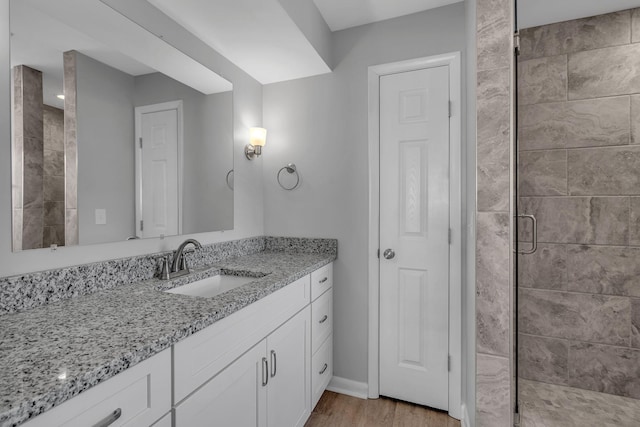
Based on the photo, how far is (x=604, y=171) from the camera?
1.97 meters

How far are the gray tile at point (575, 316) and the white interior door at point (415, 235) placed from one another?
2.49ft

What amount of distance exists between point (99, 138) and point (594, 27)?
295 centimetres

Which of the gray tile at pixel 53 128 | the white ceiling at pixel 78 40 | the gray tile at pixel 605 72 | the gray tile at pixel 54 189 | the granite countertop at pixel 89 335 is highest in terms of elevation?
the gray tile at pixel 605 72

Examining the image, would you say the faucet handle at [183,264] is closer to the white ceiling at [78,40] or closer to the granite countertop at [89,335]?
the granite countertop at [89,335]

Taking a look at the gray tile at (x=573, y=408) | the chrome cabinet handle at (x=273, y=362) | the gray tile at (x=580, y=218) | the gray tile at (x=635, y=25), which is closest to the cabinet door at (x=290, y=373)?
the chrome cabinet handle at (x=273, y=362)

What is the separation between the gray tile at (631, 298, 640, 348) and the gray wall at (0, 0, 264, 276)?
8.21 ft

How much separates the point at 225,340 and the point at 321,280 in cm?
94

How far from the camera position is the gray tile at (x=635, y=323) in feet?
6.24

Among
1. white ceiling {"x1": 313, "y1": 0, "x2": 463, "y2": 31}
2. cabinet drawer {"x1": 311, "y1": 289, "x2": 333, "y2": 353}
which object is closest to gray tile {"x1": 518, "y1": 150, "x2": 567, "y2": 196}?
white ceiling {"x1": 313, "y1": 0, "x2": 463, "y2": 31}

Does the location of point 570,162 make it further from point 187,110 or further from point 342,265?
point 187,110

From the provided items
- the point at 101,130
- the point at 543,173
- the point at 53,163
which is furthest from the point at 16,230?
the point at 543,173

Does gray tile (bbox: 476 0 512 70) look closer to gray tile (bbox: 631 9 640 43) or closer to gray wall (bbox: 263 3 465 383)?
gray wall (bbox: 263 3 465 383)

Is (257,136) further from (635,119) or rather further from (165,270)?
(635,119)

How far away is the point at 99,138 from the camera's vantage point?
4.07ft
